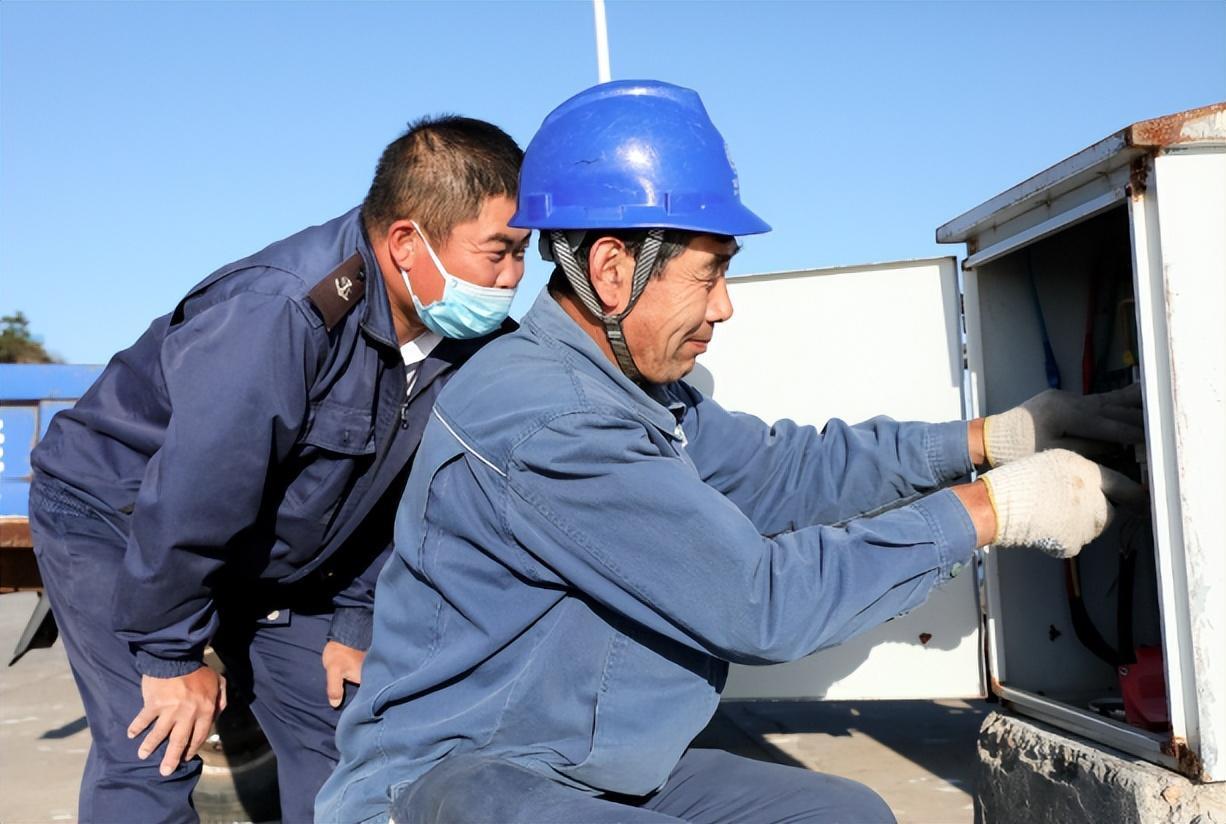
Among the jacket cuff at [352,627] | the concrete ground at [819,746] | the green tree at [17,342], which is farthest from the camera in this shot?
the green tree at [17,342]

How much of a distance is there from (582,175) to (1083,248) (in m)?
1.70

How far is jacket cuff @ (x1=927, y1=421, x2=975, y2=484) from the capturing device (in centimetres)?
239

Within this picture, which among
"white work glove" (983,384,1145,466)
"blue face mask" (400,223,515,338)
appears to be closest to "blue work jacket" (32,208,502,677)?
"blue face mask" (400,223,515,338)

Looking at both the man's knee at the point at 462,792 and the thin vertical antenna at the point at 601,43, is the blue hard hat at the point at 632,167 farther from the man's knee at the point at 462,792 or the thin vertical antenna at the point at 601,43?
the thin vertical antenna at the point at 601,43

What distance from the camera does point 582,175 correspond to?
189 cm

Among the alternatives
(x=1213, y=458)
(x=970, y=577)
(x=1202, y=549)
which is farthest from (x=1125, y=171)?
(x=970, y=577)

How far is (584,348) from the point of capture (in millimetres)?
1834

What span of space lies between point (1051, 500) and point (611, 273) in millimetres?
820

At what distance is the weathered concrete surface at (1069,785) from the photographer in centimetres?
217

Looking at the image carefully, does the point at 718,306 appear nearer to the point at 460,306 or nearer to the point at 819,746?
the point at 460,306

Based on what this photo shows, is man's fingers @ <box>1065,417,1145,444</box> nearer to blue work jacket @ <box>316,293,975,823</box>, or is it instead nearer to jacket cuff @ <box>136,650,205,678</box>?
blue work jacket @ <box>316,293,975,823</box>

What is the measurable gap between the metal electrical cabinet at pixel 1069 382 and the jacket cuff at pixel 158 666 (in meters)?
1.67

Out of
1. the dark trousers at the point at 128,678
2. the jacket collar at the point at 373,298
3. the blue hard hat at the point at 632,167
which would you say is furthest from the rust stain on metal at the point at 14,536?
the blue hard hat at the point at 632,167

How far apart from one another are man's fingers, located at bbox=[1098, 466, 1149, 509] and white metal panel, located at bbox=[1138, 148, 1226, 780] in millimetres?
52
